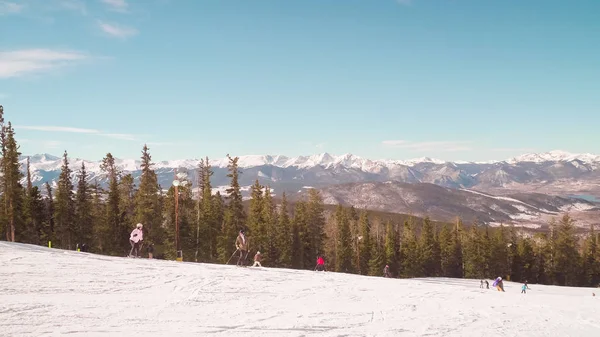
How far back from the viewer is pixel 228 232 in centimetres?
6112

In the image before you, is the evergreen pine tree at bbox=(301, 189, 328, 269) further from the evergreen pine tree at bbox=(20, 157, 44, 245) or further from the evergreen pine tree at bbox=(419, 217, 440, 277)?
the evergreen pine tree at bbox=(20, 157, 44, 245)

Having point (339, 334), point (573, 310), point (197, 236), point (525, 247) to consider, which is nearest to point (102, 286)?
point (339, 334)

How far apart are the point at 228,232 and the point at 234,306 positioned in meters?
47.5

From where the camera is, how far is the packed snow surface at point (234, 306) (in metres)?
11.7

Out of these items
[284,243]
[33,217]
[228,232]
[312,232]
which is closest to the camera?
[228,232]

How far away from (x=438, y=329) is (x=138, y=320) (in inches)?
393

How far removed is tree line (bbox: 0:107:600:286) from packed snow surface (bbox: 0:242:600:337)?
79.9ft

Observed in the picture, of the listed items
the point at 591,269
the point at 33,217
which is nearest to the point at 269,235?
the point at 33,217

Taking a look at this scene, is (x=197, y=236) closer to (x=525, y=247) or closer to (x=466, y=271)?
Answer: (x=466, y=271)

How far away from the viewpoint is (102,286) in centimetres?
1630

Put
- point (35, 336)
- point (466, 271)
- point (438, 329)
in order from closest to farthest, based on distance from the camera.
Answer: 1. point (35, 336)
2. point (438, 329)
3. point (466, 271)

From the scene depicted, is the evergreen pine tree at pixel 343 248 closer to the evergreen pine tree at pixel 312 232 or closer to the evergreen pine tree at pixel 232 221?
the evergreen pine tree at pixel 312 232

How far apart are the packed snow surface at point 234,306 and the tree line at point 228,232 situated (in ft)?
79.9

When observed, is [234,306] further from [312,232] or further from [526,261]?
[526,261]
